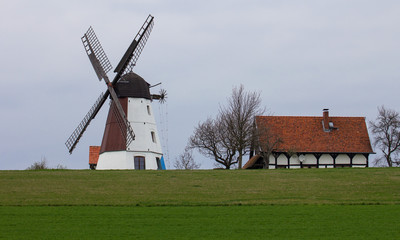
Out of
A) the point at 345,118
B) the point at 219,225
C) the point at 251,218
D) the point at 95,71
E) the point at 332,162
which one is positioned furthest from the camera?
the point at 345,118

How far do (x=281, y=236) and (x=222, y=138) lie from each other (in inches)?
1266

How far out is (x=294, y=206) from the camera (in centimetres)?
2458

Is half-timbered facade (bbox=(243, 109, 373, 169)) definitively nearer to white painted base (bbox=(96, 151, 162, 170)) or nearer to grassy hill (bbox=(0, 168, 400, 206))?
white painted base (bbox=(96, 151, 162, 170))

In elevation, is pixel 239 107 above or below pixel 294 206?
above

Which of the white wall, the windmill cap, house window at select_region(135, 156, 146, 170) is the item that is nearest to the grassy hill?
house window at select_region(135, 156, 146, 170)

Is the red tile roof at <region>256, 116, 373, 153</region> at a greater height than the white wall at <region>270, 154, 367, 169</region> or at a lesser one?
greater

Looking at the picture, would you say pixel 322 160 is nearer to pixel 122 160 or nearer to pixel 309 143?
pixel 309 143

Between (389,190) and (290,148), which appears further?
(290,148)

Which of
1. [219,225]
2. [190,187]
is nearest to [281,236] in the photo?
[219,225]

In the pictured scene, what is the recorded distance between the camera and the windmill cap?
45188mm

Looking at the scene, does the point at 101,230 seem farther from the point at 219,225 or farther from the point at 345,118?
the point at 345,118

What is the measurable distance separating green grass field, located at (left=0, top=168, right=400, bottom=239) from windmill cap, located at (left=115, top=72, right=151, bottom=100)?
30.0ft

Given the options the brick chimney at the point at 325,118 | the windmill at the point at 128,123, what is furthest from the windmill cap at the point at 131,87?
the brick chimney at the point at 325,118

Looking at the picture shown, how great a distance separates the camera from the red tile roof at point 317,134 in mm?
51000
